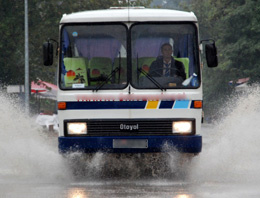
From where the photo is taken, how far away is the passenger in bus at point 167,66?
1293 cm

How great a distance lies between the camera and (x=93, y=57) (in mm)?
13031

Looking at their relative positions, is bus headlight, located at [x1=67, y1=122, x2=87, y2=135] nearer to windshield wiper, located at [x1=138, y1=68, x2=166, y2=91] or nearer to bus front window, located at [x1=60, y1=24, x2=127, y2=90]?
bus front window, located at [x1=60, y1=24, x2=127, y2=90]

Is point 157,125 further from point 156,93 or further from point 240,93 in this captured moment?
point 240,93

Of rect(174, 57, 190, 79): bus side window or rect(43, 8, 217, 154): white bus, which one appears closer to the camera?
rect(43, 8, 217, 154): white bus

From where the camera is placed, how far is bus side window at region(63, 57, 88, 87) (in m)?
13.0

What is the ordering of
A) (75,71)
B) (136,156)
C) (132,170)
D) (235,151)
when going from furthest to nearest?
(235,151) → (136,156) → (132,170) → (75,71)

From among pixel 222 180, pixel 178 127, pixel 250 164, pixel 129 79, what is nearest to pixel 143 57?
pixel 129 79

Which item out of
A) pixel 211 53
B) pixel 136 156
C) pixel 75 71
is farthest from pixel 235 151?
pixel 75 71

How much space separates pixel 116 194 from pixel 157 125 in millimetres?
2297

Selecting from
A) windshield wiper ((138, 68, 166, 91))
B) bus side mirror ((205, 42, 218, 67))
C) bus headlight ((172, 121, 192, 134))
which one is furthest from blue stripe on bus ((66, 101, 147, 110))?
bus side mirror ((205, 42, 218, 67))

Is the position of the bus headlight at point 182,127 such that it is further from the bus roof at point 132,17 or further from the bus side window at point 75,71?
the bus roof at point 132,17

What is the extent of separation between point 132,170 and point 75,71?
216cm

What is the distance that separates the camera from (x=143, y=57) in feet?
42.5

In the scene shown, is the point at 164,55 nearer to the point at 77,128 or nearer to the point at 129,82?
the point at 129,82
